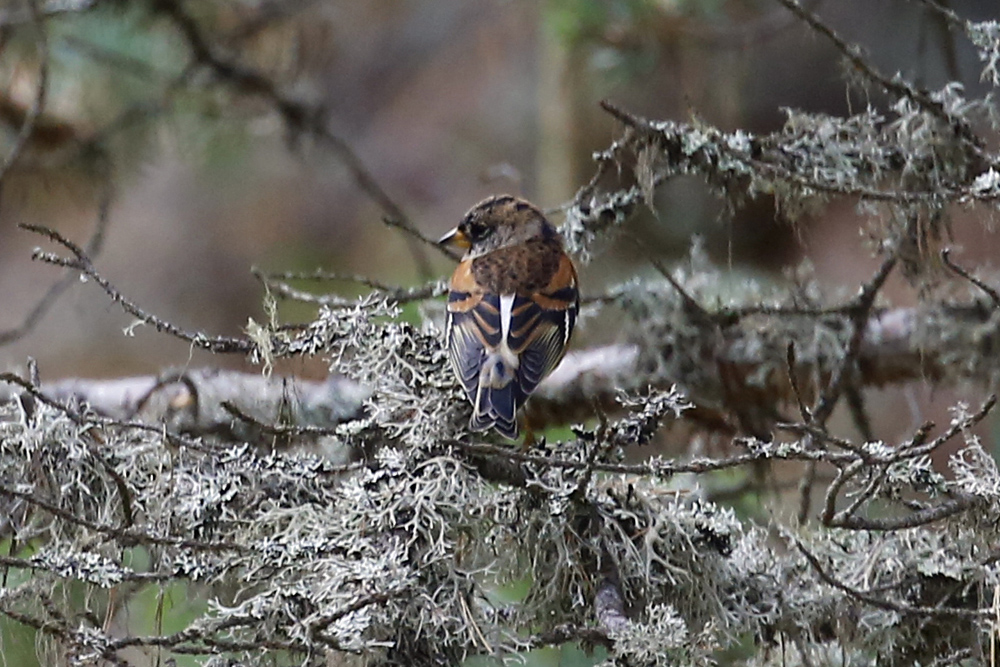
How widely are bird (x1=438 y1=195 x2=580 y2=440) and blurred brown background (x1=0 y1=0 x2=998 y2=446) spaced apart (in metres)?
0.24

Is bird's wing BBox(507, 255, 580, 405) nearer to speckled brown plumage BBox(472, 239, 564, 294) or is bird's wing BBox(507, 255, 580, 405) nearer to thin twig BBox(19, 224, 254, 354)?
speckled brown plumage BBox(472, 239, 564, 294)

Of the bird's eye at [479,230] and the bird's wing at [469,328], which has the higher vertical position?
the bird's eye at [479,230]

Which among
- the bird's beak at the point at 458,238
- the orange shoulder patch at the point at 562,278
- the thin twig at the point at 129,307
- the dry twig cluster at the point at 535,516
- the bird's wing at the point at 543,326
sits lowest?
the dry twig cluster at the point at 535,516

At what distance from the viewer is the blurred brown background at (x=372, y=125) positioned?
6070 mm

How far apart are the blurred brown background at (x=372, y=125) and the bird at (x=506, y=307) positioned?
237mm

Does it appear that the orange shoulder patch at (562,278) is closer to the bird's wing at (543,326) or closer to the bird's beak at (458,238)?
the bird's wing at (543,326)

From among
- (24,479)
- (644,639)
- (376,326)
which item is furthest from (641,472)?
(24,479)

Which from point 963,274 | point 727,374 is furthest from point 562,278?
point 963,274

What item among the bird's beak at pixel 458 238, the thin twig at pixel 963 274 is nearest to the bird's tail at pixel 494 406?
the thin twig at pixel 963 274

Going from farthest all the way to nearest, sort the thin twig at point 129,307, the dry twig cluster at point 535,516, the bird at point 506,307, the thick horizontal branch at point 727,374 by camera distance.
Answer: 1. the thick horizontal branch at point 727,374
2. the bird at point 506,307
3. the thin twig at point 129,307
4. the dry twig cluster at point 535,516

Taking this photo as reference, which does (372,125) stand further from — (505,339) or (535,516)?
(535,516)

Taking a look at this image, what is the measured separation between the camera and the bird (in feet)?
10.5

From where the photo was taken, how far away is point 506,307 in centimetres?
410

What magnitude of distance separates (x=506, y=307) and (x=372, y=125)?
346 inches
